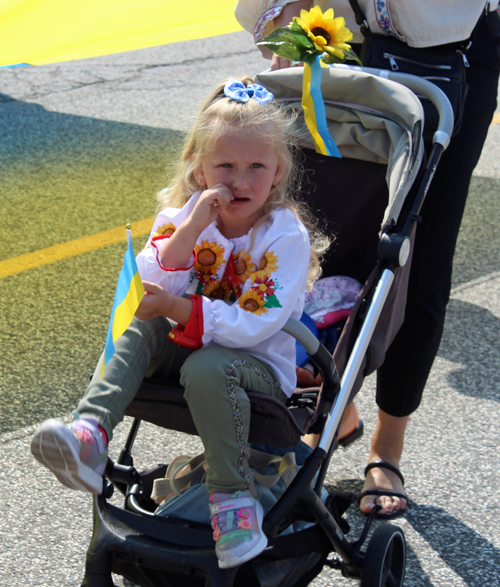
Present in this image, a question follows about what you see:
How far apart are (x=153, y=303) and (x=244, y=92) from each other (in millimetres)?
695

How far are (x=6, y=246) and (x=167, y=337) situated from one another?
2.66 meters

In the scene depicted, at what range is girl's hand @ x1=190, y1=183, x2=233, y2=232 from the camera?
2066 millimetres

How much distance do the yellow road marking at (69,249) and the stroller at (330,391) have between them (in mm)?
2075

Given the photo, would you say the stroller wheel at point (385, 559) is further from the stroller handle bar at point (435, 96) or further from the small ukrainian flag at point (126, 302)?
the stroller handle bar at point (435, 96)

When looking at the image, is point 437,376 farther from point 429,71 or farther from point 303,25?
point 303,25

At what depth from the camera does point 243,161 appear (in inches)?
83.0

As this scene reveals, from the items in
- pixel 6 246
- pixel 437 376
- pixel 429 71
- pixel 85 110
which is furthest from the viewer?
pixel 85 110

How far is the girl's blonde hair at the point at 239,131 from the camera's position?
83.2 inches

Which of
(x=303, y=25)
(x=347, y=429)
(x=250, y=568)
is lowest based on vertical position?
(x=347, y=429)

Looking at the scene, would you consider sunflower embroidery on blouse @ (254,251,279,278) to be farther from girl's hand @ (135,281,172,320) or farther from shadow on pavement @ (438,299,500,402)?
shadow on pavement @ (438,299,500,402)

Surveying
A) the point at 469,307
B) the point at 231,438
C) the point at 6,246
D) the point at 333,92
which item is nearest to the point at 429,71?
the point at 333,92

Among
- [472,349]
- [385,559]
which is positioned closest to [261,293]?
[385,559]

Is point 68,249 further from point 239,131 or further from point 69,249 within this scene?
point 239,131

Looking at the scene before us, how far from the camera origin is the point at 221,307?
1977 millimetres
